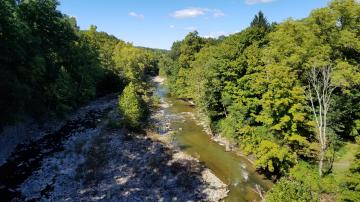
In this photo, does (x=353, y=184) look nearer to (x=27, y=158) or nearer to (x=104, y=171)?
(x=104, y=171)

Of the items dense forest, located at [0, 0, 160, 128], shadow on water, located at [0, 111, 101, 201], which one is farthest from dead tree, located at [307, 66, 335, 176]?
dense forest, located at [0, 0, 160, 128]

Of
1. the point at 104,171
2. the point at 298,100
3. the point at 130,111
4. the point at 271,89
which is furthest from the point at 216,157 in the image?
the point at 104,171

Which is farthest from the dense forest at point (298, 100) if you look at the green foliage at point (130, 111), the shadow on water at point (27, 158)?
the shadow on water at point (27, 158)

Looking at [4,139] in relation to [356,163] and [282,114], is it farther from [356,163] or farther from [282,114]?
[356,163]

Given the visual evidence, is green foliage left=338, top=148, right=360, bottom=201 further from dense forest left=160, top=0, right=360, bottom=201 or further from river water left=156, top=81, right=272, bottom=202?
river water left=156, top=81, right=272, bottom=202

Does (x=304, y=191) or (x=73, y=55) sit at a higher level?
(x=73, y=55)

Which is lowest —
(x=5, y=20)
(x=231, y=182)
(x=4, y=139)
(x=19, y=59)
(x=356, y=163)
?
(x=231, y=182)

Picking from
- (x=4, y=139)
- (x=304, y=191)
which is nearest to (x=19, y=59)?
(x=4, y=139)
